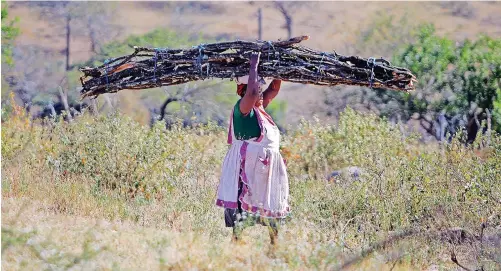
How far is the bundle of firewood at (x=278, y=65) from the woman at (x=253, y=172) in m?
0.20

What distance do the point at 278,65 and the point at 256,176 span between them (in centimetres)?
86

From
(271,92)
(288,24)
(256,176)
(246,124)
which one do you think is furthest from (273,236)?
(288,24)

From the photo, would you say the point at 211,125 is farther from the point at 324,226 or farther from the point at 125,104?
the point at 125,104

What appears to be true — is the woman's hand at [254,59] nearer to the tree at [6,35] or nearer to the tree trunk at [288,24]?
the tree at [6,35]

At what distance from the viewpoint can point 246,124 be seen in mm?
6762

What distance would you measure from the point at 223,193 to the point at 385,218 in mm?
1602

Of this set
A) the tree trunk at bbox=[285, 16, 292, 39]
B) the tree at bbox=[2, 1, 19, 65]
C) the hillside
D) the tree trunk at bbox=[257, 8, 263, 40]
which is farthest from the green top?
the tree trunk at bbox=[285, 16, 292, 39]

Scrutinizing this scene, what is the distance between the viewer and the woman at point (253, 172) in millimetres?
6766

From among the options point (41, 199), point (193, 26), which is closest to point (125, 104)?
point (193, 26)

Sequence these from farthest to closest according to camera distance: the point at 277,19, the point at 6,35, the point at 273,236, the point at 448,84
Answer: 1. the point at 277,19
2. the point at 6,35
3. the point at 448,84
4. the point at 273,236

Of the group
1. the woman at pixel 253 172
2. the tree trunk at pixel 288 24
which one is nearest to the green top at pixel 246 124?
the woman at pixel 253 172

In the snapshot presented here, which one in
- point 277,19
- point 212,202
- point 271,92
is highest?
point 271,92

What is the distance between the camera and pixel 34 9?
33.3 meters

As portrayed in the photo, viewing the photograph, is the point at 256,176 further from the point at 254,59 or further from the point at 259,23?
the point at 259,23
